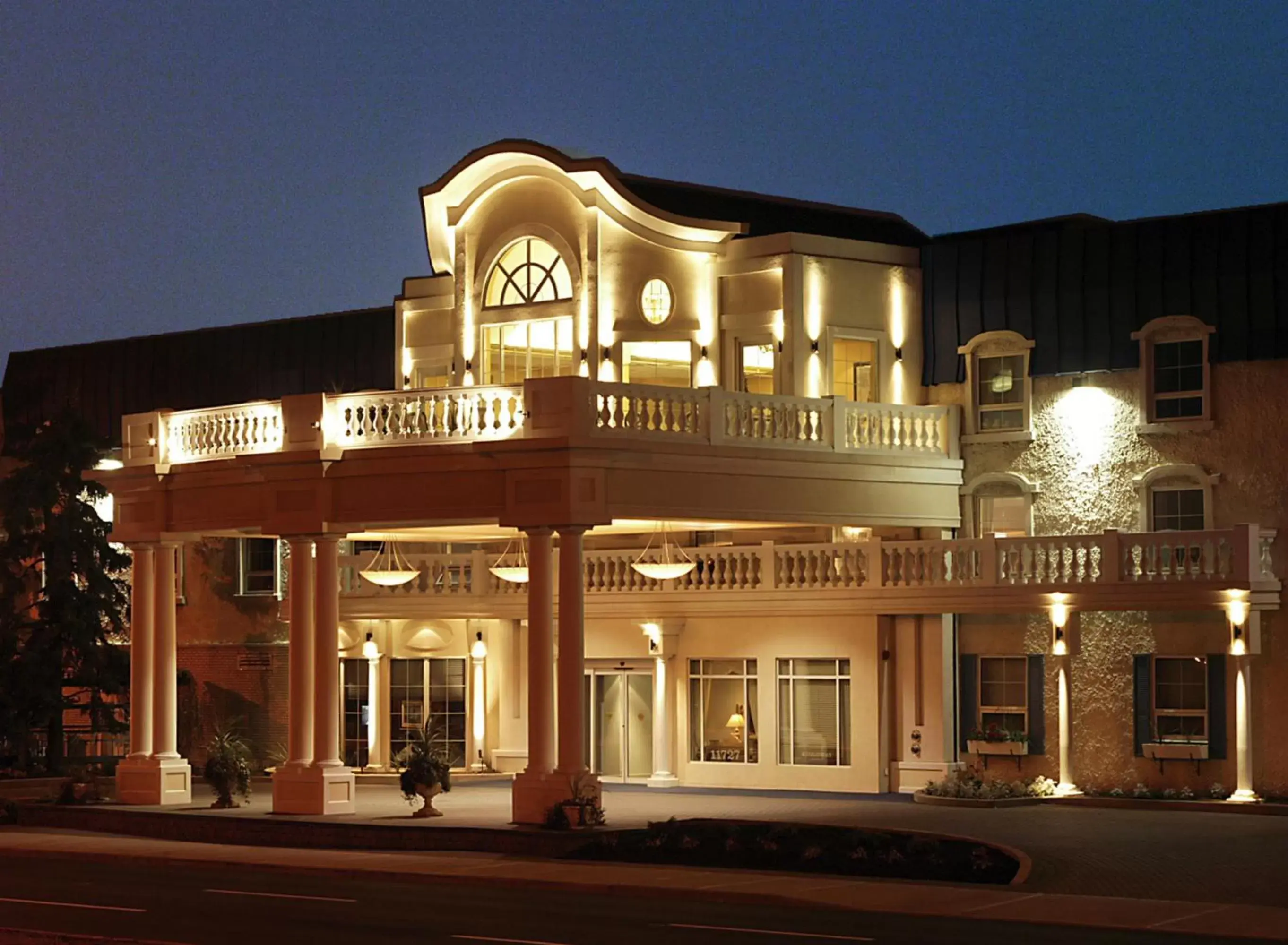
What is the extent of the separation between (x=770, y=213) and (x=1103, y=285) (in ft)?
21.1

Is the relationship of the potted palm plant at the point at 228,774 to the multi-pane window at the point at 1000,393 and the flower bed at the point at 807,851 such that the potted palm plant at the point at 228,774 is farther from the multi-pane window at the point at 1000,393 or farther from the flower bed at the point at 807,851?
the multi-pane window at the point at 1000,393

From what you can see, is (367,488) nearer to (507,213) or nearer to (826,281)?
(507,213)

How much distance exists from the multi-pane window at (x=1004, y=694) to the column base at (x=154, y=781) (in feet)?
44.3

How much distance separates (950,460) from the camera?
38.4 metres

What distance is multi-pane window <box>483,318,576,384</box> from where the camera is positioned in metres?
38.8

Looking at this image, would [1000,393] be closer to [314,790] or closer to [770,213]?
[770,213]

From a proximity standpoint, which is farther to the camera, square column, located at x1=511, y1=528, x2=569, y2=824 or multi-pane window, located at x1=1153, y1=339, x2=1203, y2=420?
multi-pane window, located at x1=1153, y1=339, x2=1203, y2=420

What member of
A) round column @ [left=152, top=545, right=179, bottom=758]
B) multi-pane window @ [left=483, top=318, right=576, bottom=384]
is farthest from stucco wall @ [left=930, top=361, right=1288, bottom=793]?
round column @ [left=152, top=545, right=179, bottom=758]

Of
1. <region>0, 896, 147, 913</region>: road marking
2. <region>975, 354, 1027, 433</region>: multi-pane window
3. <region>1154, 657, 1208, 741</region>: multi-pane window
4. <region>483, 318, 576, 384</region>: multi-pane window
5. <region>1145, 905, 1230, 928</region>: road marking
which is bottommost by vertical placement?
<region>0, 896, 147, 913</region>: road marking

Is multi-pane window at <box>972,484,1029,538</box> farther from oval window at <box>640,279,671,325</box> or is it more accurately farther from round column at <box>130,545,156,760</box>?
round column at <box>130,545,156,760</box>

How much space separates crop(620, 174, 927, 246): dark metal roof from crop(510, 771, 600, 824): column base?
37.0ft

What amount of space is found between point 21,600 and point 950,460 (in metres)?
23.3

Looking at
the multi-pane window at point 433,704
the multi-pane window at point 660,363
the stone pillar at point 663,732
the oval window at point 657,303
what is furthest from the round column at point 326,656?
the multi-pane window at point 433,704

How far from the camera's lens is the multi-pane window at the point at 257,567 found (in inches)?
1859
